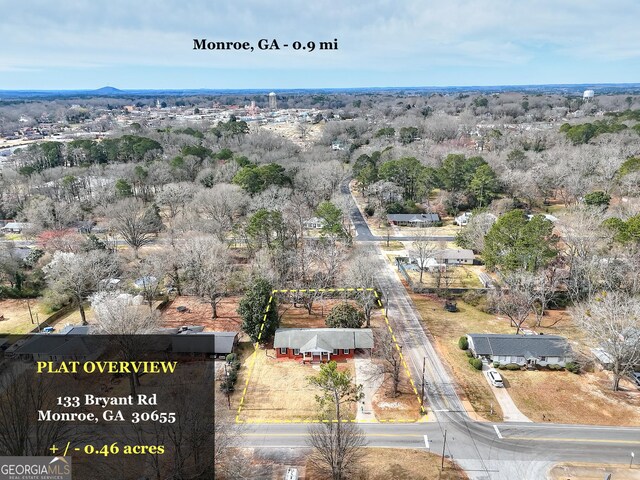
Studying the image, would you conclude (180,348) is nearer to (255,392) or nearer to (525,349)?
(255,392)

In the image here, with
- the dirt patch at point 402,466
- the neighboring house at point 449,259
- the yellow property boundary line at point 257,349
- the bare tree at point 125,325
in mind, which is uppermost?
the bare tree at point 125,325

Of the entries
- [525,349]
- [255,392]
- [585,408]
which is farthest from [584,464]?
[255,392]

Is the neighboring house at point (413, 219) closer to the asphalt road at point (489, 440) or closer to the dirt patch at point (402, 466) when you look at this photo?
the asphalt road at point (489, 440)

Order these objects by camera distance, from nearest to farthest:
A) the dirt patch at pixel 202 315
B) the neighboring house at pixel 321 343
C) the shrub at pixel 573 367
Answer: the shrub at pixel 573 367, the neighboring house at pixel 321 343, the dirt patch at pixel 202 315

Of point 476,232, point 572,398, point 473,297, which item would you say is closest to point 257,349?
point 473,297

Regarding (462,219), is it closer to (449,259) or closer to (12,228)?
(449,259)

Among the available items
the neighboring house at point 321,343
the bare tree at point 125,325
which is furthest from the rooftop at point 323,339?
the bare tree at point 125,325

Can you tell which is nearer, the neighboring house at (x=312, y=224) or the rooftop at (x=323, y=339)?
the rooftop at (x=323, y=339)
